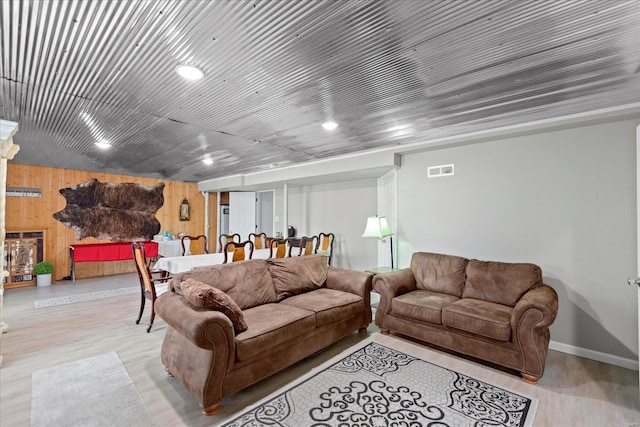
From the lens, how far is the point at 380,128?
139 inches

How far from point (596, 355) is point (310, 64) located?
3.76m

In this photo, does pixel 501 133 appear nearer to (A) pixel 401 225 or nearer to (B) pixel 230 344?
(A) pixel 401 225

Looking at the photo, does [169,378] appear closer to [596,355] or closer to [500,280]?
Result: [500,280]

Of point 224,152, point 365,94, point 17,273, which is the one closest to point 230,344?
point 365,94

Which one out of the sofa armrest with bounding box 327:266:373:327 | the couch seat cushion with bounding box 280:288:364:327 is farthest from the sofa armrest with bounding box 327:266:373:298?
the couch seat cushion with bounding box 280:288:364:327

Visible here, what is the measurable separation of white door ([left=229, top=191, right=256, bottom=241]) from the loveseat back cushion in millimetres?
5233

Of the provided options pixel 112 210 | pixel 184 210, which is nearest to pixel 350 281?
pixel 184 210

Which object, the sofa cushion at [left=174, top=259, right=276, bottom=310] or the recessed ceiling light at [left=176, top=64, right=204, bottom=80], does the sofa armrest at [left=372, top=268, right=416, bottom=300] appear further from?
the recessed ceiling light at [left=176, top=64, right=204, bottom=80]

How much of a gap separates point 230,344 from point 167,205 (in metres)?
6.69

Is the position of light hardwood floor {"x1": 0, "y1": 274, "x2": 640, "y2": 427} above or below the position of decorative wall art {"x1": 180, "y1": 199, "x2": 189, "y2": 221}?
below

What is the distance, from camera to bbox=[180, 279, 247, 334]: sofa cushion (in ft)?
7.11

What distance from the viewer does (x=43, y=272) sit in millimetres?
5766

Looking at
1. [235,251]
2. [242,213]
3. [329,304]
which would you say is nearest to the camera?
[329,304]

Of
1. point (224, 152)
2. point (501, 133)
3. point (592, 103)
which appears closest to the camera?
point (592, 103)
